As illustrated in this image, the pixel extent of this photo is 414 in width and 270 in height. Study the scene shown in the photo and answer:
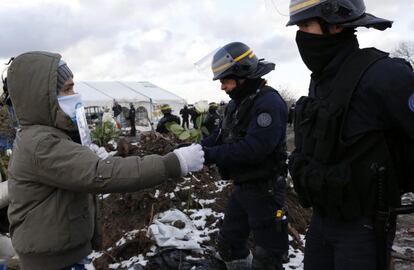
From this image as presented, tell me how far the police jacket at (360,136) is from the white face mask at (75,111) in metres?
1.22

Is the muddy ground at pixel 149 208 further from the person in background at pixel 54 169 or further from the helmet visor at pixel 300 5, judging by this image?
the helmet visor at pixel 300 5

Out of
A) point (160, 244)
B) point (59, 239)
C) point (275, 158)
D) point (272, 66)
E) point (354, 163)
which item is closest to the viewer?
point (354, 163)

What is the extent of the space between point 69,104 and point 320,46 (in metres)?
1.37

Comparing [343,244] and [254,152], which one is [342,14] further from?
[254,152]

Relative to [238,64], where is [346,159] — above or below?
below

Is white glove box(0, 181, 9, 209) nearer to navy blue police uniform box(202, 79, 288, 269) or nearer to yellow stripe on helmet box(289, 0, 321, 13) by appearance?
navy blue police uniform box(202, 79, 288, 269)

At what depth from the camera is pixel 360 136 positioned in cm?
188

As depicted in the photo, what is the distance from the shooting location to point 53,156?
1.95 metres

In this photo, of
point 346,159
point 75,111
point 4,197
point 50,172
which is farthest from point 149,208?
point 346,159

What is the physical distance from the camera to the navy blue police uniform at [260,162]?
10.5 ft

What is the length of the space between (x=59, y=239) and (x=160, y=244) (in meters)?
2.39

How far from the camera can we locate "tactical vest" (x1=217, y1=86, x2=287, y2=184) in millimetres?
3281

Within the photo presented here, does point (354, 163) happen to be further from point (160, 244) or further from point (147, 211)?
point (147, 211)

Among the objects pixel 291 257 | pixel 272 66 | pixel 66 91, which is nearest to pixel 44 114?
pixel 66 91
